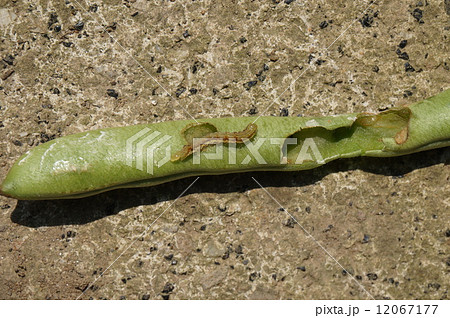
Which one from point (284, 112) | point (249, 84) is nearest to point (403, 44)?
point (284, 112)

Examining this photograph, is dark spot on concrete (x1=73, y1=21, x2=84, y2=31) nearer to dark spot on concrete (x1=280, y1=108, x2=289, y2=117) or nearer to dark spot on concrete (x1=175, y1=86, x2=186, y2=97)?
dark spot on concrete (x1=175, y1=86, x2=186, y2=97)

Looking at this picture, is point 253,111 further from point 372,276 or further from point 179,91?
point 372,276

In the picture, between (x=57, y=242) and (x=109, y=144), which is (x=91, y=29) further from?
(x=57, y=242)

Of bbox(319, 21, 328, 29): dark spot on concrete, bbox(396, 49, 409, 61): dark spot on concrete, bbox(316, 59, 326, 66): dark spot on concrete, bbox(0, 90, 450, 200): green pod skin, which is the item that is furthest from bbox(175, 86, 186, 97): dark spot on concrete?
bbox(396, 49, 409, 61): dark spot on concrete

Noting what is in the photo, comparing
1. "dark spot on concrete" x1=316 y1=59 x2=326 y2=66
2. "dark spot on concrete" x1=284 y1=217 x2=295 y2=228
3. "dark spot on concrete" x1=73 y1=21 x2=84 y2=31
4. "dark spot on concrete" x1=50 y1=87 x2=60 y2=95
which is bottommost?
"dark spot on concrete" x1=284 y1=217 x2=295 y2=228

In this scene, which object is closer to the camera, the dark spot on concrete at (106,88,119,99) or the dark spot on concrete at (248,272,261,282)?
the dark spot on concrete at (248,272,261,282)

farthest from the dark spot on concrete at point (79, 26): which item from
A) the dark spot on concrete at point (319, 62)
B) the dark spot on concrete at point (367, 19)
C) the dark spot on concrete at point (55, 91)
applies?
the dark spot on concrete at point (367, 19)

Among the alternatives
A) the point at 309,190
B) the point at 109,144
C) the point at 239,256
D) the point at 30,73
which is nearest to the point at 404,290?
the point at 309,190
